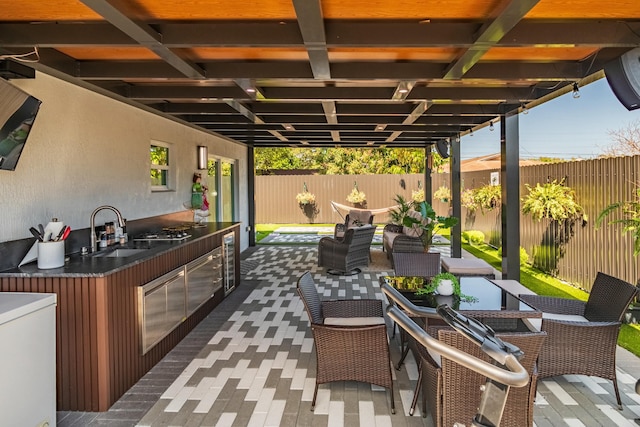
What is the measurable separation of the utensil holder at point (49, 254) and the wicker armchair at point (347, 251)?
15.4 feet

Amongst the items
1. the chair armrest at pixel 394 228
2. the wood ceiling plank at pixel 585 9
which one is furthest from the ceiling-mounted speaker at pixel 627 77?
the chair armrest at pixel 394 228

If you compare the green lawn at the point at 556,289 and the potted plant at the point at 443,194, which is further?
the potted plant at the point at 443,194

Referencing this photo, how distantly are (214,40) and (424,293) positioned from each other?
2.47 meters

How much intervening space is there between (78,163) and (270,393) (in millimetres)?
2733

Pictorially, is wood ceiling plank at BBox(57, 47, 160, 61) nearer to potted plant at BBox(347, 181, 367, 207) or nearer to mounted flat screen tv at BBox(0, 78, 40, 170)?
mounted flat screen tv at BBox(0, 78, 40, 170)

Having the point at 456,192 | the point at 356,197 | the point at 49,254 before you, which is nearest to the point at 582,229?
the point at 456,192

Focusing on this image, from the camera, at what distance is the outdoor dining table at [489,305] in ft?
9.87

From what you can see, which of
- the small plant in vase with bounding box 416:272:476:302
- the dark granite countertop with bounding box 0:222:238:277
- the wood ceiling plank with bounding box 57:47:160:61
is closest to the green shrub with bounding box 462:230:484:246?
the small plant in vase with bounding box 416:272:476:302

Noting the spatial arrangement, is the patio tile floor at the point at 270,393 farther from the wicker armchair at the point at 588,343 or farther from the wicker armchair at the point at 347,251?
the wicker armchair at the point at 347,251

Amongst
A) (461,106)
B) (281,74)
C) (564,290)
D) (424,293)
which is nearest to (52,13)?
(281,74)

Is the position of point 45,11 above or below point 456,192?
above

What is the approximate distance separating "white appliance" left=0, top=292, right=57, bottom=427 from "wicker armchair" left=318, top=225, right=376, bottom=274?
508cm

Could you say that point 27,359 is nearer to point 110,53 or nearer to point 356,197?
point 110,53

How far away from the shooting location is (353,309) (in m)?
3.63
